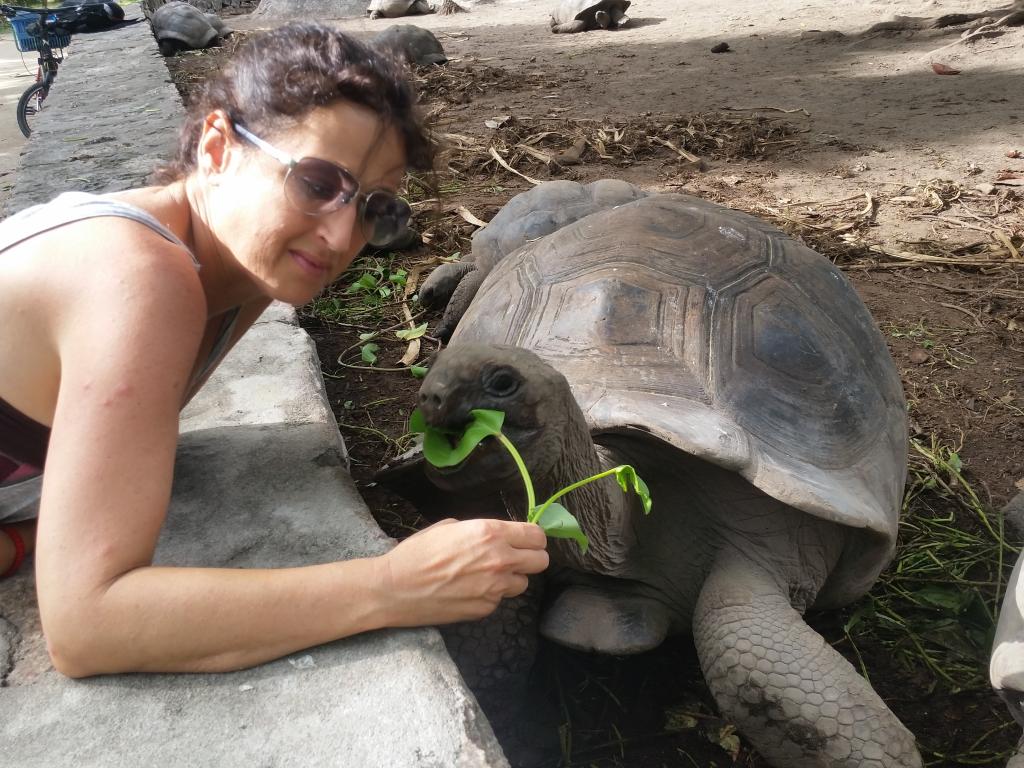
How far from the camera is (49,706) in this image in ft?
3.66

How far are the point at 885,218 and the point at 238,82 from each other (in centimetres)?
337

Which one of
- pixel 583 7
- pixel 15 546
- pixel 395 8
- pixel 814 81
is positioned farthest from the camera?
pixel 395 8

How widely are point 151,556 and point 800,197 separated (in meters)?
3.81

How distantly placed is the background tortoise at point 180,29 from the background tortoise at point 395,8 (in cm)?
269

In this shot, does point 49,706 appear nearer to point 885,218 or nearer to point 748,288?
point 748,288

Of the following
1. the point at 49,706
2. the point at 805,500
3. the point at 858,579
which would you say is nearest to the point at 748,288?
the point at 805,500

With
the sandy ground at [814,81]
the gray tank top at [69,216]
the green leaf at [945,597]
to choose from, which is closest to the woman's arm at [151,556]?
the gray tank top at [69,216]

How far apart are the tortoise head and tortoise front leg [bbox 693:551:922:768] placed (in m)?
0.46

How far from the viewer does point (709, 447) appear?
4.89 feet

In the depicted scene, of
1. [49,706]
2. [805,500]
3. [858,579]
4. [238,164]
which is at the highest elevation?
[238,164]

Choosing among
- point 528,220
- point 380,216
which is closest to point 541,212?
point 528,220

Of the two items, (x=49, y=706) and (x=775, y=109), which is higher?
(x=49, y=706)

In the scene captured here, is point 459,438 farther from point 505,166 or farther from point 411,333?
point 505,166

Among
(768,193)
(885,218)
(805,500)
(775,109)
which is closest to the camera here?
(805,500)
